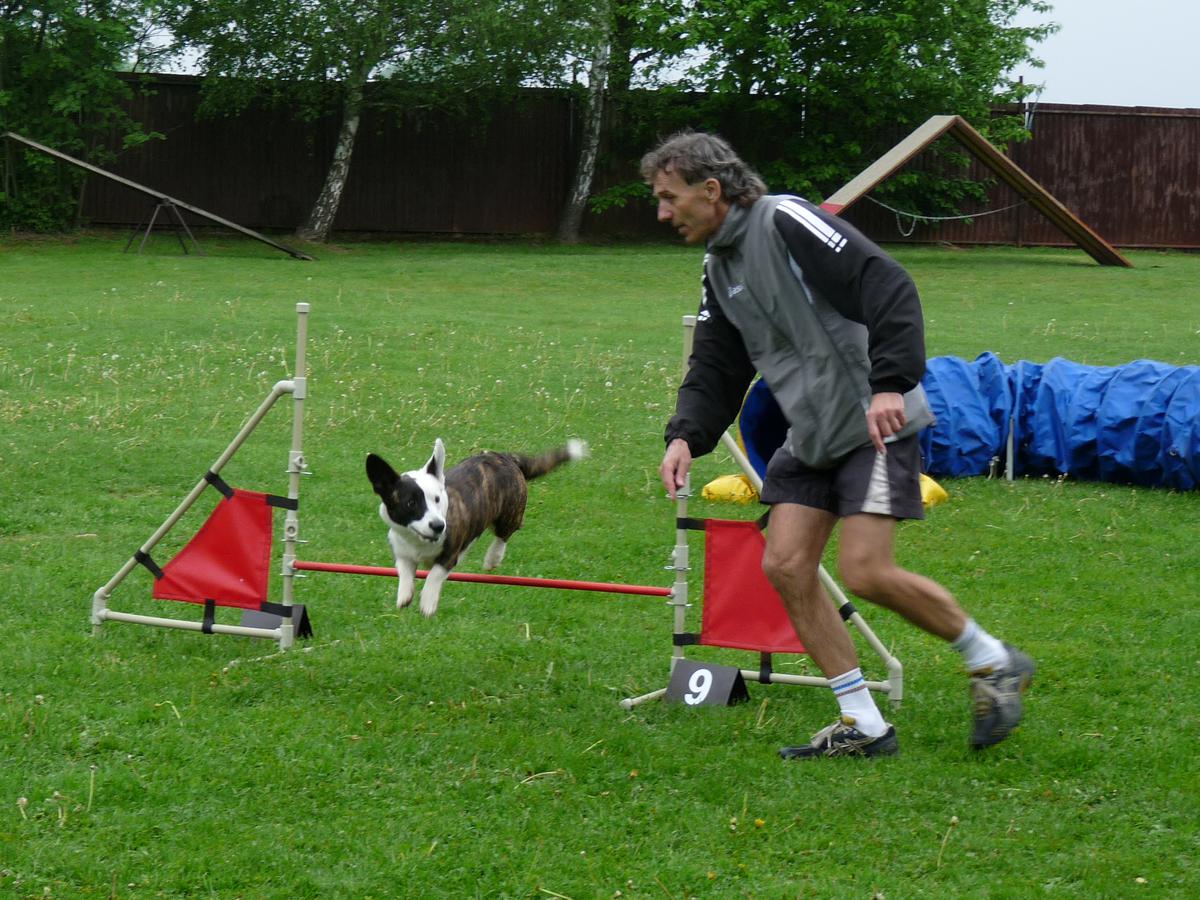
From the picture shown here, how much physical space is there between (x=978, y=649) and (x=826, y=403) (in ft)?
3.18

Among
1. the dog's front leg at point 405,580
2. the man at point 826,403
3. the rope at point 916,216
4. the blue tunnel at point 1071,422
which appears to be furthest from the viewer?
the rope at point 916,216

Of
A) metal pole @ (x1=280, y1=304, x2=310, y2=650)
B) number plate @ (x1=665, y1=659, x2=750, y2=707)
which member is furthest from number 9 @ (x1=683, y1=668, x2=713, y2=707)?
metal pole @ (x1=280, y1=304, x2=310, y2=650)

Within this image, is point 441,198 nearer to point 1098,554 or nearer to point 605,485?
point 605,485

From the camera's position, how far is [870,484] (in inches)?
169

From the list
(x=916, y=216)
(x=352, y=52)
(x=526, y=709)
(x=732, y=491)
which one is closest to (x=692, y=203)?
(x=526, y=709)

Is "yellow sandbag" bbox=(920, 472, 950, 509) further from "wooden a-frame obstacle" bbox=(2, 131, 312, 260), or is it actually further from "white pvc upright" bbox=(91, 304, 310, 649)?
"wooden a-frame obstacle" bbox=(2, 131, 312, 260)

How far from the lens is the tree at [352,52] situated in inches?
941

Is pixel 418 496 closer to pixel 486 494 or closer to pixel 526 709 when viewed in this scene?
pixel 486 494

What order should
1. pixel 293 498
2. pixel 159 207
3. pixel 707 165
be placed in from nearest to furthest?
1. pixel 707 165
2. pixel 293 498
3. pixel 159 207

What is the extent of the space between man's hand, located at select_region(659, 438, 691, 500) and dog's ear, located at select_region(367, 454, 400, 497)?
1.13 m

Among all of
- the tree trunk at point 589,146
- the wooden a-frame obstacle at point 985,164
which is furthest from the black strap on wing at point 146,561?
the tree trunk at point 589,146

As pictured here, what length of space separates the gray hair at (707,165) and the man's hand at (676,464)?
86cm

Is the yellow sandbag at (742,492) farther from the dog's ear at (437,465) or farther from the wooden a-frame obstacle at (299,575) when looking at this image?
the dog's ear at (437,465)

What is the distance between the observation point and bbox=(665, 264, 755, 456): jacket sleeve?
190 inches
